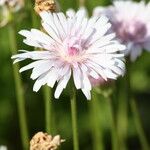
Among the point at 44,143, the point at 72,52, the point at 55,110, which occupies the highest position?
the point at 72,52

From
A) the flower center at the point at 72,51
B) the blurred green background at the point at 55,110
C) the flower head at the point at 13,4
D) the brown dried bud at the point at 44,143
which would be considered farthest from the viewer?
the blurred green background at the point at 55,110

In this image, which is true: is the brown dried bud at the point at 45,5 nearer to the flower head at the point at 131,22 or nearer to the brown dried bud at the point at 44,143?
the brown dried bud at the point at 44,143

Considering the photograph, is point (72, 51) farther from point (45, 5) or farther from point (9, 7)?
point (9, 7)

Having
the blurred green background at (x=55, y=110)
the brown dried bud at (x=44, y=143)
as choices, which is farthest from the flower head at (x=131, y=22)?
the blurred green background at (x=55, y=110)

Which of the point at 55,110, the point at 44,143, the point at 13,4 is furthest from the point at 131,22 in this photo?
the point at 55,110

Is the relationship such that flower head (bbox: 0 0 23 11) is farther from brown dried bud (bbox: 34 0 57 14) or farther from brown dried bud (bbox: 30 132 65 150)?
brown dried bud (bbox: 30 132 65 150)

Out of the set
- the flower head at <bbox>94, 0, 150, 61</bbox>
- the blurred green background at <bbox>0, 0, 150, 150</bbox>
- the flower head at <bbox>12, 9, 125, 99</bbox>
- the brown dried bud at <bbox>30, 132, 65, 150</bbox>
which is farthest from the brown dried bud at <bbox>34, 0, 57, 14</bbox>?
the blurred green background at <bbox>0, 0, 150, 150</bbox>
